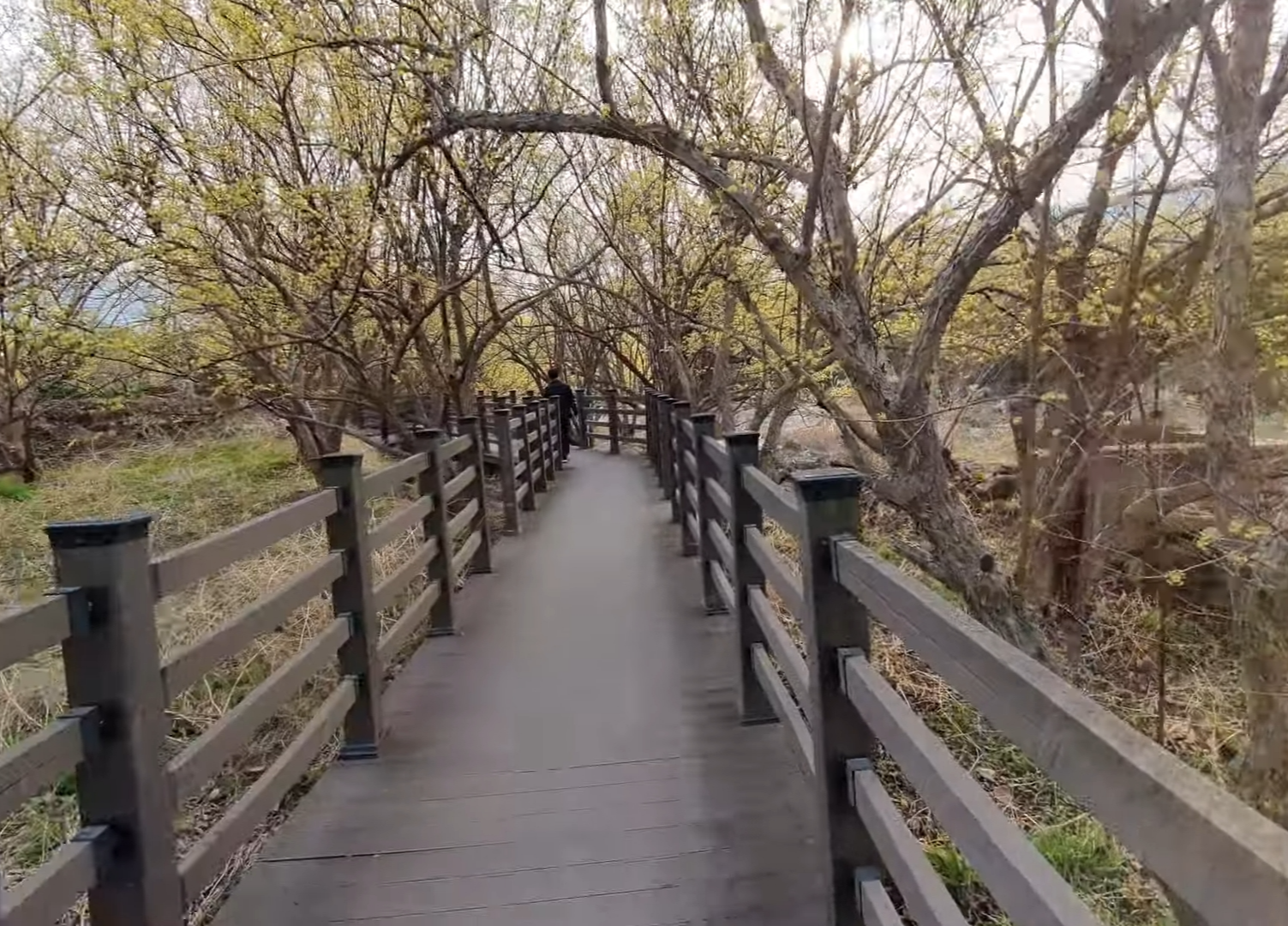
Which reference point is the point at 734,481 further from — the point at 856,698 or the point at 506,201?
the point at 506,201

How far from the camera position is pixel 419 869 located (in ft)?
9.53

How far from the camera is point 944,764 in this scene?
5.70 ft

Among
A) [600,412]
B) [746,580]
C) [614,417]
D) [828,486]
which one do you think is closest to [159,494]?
[614,417]

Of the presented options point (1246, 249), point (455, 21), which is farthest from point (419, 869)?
point (455, 21)

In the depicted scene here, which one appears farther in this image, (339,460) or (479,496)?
(479,496)

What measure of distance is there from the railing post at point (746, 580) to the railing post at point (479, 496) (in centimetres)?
324

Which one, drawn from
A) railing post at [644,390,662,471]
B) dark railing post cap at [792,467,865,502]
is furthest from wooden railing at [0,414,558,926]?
railing post at [644,390,662,471]

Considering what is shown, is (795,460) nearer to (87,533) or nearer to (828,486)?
(828,486)

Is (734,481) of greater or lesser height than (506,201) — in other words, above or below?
below

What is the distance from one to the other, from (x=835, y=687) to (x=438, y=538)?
3.53 m

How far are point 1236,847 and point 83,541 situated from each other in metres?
2.11

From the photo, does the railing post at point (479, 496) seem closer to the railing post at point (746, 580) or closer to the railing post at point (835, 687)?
the railing post at point (746, 580)

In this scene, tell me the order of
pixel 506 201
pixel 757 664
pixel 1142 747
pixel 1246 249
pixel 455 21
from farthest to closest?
pixel 506 201 < pixel 455 21 < pixel 1246 249 < pixel 757 664 < pixel 1142 747

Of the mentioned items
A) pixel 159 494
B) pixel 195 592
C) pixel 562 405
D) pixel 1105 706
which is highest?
pixel 562 405
